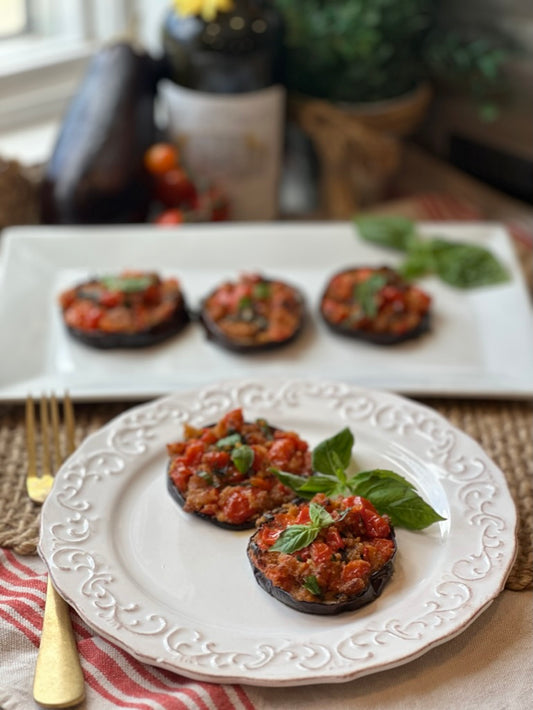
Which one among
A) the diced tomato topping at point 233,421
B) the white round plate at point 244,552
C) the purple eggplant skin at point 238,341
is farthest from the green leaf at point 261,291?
the diced tomato topping at point 233,421

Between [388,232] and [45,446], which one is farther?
[388,232]

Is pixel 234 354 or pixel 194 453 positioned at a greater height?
pixel 194 453

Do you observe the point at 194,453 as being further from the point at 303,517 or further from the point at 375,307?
the point at 375,307

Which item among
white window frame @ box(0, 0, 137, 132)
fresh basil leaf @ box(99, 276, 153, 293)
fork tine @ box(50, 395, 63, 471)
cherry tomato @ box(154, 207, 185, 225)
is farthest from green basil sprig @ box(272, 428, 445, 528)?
white window frame @ box(0, 0, 137, 132)

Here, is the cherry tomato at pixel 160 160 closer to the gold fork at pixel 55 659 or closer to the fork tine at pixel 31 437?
the fork tine at pixel 31 437

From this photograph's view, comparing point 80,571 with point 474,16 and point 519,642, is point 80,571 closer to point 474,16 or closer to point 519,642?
point 519,642

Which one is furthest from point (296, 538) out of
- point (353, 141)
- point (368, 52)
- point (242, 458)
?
point (368, 52)

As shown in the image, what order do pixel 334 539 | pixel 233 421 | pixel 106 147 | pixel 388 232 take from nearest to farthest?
pixel 334 539 → pixel 233 421 → pixel 388 232 → pixel 106 147
